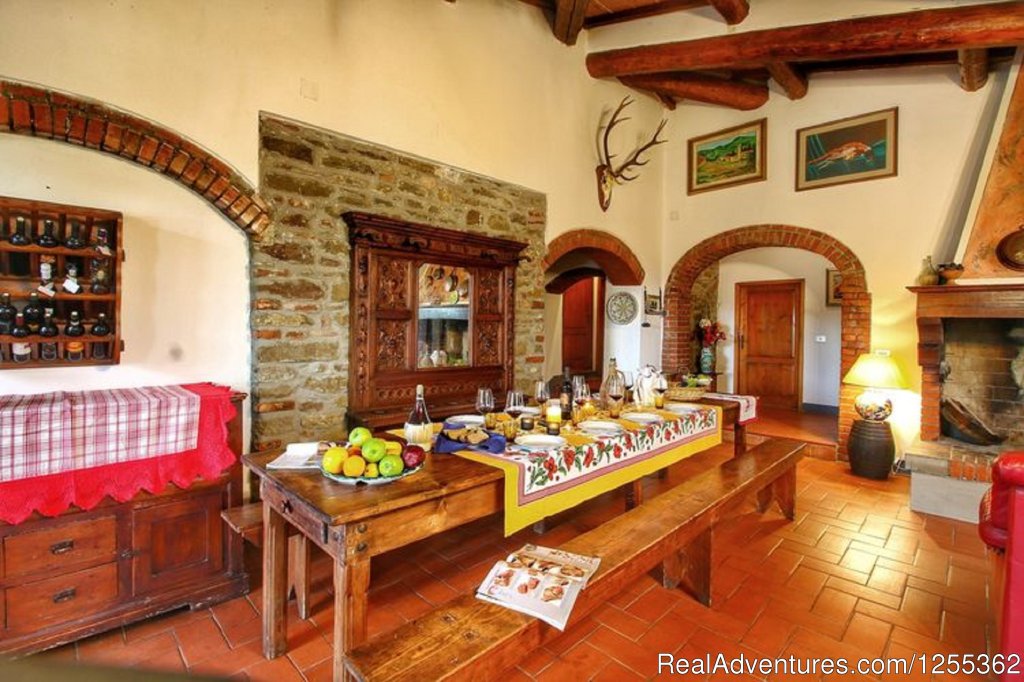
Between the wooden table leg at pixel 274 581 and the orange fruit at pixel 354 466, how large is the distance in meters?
0.46

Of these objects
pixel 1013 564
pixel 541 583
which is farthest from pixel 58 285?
pixel 1013 564

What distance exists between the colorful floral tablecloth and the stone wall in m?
1.53

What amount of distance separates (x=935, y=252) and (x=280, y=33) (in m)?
5.56

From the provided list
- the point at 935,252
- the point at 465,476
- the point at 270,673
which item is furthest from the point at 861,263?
the point at 270,673

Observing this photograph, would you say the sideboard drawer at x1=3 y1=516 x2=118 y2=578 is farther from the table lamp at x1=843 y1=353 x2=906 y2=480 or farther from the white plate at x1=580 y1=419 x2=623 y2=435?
the table lamp at x1=843 y1=353 x2=906 y2=480

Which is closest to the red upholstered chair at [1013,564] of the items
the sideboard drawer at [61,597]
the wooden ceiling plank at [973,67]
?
the sideboard drawer at [61,597]

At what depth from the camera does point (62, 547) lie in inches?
79.4

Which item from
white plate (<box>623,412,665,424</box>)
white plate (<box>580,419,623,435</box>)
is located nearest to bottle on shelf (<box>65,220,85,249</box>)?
white plate (<box>580,419,623,435</box>)

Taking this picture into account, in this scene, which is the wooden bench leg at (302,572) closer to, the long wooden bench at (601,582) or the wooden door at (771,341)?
the long wooden bench at (601,582)

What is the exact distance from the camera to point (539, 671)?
6.39 ft

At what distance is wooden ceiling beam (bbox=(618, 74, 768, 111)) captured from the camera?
521cm

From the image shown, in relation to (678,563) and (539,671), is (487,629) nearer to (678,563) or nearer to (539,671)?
(539,671)

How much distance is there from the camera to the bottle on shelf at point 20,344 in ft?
7.17

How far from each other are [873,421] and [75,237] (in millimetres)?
5933
